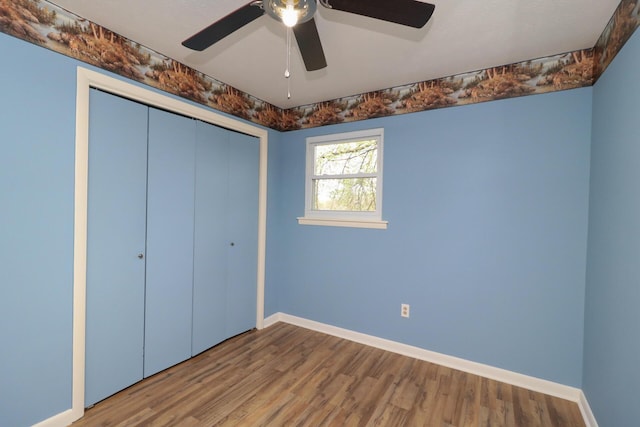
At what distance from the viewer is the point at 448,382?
228 centimetres

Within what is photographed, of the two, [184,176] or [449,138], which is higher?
[449,138]

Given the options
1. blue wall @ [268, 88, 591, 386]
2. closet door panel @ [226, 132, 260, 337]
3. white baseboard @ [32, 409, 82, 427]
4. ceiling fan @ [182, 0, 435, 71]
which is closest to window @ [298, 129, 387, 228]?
blue wall @ [268, 88, 591, 386]

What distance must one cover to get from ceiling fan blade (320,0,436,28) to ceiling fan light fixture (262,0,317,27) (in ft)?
0.30

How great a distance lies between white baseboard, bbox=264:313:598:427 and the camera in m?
2.06

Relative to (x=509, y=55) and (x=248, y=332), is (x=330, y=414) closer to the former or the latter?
(x=248, y=332)

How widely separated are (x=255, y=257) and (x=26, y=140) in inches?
79.9

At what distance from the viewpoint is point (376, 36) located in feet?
6.25

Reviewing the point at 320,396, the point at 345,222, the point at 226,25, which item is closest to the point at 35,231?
the point at 226,25

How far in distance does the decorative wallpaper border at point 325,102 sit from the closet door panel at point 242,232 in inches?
16.1

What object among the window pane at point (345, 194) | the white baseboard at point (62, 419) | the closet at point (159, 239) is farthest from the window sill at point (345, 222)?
the white baseboard at point (62, 419)

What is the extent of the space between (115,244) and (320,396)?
1.81 metres

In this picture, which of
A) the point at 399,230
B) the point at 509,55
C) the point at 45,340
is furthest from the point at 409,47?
the point at 45,340

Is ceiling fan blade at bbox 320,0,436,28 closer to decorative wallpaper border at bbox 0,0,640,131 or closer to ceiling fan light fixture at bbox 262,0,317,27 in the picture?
ceiling fan light fixture at bbox 262,0,317,27

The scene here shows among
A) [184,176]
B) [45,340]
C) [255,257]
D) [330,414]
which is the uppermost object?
[184,176]
